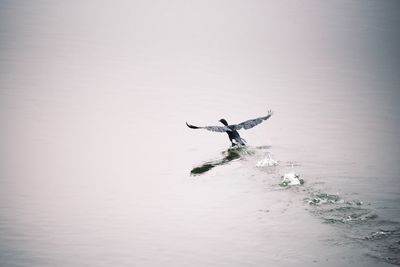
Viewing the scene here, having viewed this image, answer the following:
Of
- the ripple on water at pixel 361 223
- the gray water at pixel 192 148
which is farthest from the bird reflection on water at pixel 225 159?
the ripple on water at pixel 361 223

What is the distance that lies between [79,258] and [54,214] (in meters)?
2.38

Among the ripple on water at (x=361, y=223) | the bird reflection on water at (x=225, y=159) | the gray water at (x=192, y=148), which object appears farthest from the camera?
the bird reflection on water at (x=225, y=159)

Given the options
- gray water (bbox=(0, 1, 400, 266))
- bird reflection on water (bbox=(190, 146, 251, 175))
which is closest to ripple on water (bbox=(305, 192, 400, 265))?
gray water (bbox=(0, 1, 400, 266))

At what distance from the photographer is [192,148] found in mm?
18500

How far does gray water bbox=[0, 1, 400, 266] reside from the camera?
466 inches

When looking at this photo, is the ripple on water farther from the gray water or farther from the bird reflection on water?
the bird reflection on water

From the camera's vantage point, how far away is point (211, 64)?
30.8 metres

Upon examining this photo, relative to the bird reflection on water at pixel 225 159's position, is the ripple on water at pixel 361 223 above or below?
below

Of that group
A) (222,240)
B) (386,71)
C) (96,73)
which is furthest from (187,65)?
(222,240)

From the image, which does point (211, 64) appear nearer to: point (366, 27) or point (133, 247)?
point (366, 27)

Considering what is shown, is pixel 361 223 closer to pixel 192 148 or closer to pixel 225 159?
pixel 225 159

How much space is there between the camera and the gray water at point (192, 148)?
11828 millimetres

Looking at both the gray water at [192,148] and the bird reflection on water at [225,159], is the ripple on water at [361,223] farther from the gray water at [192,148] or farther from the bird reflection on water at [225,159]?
the bird reflection on water at [225,159]

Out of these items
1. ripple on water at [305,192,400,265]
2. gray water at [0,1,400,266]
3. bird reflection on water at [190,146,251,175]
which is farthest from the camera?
bird reflection on water at [190,146,251,175]
